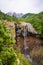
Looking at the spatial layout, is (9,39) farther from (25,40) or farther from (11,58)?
(25,40)

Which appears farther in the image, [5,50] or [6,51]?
[5,50]

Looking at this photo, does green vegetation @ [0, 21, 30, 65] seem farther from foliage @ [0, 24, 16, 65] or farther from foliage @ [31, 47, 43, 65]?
foliage @ [31, 47, 43, 65]

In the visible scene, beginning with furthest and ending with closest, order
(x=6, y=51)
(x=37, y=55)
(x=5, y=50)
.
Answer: (x=37, y=55) < (x=5, y=50) < (x=6, y=51)

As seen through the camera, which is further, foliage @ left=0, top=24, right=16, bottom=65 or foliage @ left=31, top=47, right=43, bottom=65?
foliage @ left=31, top=47, right=43, bottom=65

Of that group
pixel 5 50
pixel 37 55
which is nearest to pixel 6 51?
pixel 5 50

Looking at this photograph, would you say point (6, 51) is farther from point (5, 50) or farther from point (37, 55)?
point (37, 55)

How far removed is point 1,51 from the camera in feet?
45.5

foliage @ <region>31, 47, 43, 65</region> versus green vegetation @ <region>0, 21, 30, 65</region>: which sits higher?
green vegetation @ <region>0, 21, 30, 65</region>

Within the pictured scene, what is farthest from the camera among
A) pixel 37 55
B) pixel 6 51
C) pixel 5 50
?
pixel 37 55

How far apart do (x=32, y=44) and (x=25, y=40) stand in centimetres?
90

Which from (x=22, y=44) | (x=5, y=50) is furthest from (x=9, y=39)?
(x=22, y=44)

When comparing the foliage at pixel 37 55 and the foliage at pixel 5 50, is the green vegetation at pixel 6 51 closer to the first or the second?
the foliage at pixel 5 50

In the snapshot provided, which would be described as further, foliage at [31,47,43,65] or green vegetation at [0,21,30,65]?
foliage at [31,47,43,65]

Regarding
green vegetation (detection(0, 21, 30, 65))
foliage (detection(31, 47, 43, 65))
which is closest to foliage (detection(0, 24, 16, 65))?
green vegetation (detection(0, 21, 30, 65))
